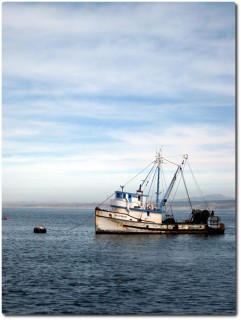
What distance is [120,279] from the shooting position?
33.2 m

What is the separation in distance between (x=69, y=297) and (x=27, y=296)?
9.03 ft

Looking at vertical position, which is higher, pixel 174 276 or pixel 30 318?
pixel 30 318

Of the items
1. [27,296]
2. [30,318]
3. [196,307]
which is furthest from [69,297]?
[30,318]

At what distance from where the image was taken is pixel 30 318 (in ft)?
54.7

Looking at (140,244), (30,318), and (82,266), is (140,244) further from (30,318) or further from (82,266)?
(30,318)

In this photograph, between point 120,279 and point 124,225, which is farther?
point 124,225

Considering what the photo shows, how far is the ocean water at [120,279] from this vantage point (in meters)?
24.7

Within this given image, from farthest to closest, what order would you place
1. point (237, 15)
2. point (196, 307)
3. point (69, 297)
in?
1. point (69, 297)
2. point (196, 307)
3. point (237, 15)

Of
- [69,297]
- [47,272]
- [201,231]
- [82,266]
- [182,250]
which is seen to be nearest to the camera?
[69,297]

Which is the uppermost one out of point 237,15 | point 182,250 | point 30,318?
point 237,15

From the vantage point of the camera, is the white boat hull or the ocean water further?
the white boat hull

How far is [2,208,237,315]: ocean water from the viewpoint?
971 inches

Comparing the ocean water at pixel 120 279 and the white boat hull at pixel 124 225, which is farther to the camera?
the white boat hull at pixel 124 225

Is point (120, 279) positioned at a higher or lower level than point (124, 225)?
lower
